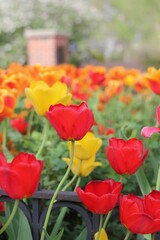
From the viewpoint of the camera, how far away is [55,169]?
1.93 metres

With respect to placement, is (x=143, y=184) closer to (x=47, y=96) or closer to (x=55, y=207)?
(x=55, y=207)

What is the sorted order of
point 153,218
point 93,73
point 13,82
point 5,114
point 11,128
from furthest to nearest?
point 93,73 → point 11,128 → point 13,82 → point 5,114 → point 153,218

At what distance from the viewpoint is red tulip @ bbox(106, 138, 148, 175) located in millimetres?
1376

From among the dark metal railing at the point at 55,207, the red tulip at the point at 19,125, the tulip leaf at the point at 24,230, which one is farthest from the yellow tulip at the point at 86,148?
the red tulip at the point at 19,125

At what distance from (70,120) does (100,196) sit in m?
0.18

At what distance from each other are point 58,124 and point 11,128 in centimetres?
147

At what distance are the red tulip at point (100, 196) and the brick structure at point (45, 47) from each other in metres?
10.4

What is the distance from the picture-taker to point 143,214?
1.21 m

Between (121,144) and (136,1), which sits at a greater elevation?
(121,144)

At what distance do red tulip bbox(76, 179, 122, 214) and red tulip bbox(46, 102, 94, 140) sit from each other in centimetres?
12

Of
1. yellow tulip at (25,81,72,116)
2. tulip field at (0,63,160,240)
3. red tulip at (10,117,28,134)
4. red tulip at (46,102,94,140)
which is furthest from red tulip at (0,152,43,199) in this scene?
red tulip at (10,117,28,134)

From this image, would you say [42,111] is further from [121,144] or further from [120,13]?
[120,13]

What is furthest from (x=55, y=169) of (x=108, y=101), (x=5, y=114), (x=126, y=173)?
(x=108, y=101)

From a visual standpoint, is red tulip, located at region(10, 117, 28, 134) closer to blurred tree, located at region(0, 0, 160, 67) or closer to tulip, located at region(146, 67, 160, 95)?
tulip, located at region(146, 67, 160, 95)
